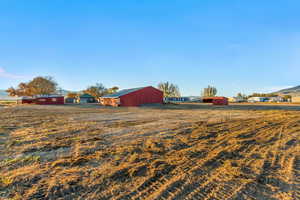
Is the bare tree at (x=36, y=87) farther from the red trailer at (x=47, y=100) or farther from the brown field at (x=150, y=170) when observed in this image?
the brown field at (x=150, y=170)

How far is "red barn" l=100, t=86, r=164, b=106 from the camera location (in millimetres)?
29312

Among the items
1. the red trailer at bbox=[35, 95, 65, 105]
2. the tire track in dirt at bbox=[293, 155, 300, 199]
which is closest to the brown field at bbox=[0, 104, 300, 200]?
the tire track in dirt at bbox=[293, 155, 300, 199]

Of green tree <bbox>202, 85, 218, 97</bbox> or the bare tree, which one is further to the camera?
green tree <bbox>202, 85, 218, 97</bbox>

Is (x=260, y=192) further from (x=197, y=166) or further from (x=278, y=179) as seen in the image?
(x=197, y=166)

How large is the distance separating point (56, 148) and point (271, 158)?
6050mm

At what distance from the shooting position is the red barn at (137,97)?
29312 millimetres

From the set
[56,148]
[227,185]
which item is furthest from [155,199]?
[56,148]

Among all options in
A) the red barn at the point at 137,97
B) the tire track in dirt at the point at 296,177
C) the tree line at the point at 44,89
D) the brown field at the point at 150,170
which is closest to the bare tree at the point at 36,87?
the tree line at the point at 44,89

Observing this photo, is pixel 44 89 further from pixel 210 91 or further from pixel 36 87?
pixel 210 91

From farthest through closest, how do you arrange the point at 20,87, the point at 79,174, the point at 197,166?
the point at 20,87 < the point at 197,166 < the point at 79,174

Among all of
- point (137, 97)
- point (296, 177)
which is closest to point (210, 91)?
point (137, 97)

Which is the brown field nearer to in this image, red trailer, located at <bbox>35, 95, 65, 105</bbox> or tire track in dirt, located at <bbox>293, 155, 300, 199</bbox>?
tire track in dirt, located at <bbox>293, 155, 300, 199</bbox>

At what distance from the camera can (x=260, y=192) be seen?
232cm

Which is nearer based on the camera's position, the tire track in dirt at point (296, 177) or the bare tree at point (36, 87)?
the tire track in dirt at point (296, 177)
